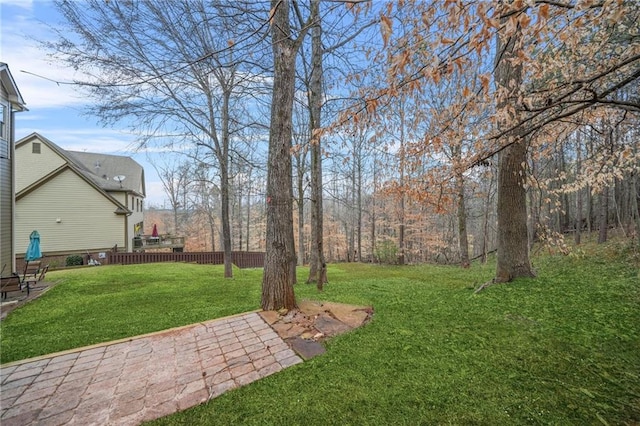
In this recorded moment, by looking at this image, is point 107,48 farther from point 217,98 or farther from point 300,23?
point 300,23

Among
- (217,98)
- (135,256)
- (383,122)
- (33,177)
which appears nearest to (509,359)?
(383,122)

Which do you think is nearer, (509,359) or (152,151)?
(509,359)

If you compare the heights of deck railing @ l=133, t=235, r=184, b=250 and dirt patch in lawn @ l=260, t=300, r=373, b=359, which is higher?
deck railing @ l=133, t=235, r=184, b=250

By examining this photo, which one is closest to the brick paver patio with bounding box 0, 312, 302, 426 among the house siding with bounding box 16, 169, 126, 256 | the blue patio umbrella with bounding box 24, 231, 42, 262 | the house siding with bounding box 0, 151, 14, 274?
the blue patio umbrella with bounding box 24, 231, 42, 262

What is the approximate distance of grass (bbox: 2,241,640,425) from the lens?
68.2 inches

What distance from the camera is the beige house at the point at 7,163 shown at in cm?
710

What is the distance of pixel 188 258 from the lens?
13664 millimetres

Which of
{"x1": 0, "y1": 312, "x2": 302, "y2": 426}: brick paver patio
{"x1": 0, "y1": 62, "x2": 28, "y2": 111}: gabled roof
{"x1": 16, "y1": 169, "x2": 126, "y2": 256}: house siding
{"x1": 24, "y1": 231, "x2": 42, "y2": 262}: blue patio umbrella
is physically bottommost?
{"x1": 0, "y1": 312, "x2": 302, "y2": 426}: brick paver patio

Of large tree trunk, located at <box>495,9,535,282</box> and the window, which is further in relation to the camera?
the window

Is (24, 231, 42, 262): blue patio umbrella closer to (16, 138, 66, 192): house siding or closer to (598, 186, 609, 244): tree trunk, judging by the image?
(16, 138, 66, 192): house siding

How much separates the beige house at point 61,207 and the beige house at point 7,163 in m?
5.37

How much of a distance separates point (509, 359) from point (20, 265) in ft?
55.8

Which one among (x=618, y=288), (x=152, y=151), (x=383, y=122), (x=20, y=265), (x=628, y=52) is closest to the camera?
(x=628, y=52)

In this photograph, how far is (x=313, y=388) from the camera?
6.54 ft
